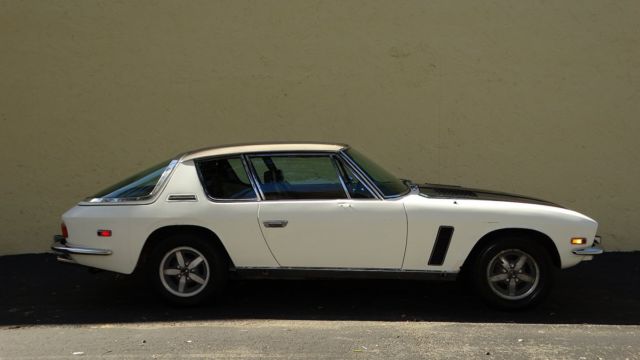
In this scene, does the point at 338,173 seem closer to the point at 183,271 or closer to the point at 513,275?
the point at 183,271

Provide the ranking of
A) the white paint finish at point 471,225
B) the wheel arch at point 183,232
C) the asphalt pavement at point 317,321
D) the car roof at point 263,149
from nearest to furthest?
1. the asphalt pavement at point 317,321
2. the white paint finish at point 471,225
3. the wheel arch at point 183,232
4. the car roof at point 263,149

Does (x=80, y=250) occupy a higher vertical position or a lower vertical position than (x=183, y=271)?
higher

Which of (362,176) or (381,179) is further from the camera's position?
(381,179)

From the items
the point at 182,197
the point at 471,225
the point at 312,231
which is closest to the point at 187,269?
the point at 182,197

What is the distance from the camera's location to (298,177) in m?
5.34

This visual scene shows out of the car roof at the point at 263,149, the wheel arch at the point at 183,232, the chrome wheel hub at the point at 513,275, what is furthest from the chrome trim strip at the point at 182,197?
the chrome wheel hub at the point at 513,275

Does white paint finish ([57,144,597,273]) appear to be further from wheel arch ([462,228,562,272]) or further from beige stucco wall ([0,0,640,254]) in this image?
beige stucco wall ([0,0,640,254])

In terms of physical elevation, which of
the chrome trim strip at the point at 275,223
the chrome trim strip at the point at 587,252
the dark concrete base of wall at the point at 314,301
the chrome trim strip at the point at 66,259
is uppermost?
the chrome trim strip at the point at 275,223

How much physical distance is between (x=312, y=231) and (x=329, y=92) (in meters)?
3.04

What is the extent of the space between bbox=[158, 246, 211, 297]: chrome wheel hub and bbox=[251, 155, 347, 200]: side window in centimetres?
82

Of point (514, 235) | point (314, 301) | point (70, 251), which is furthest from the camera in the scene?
point (314, 301)

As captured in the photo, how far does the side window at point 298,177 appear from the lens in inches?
205

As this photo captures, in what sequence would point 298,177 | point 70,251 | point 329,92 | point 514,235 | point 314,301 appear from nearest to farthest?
1. point 514,235
2. point 70,251
3. point 298,177
4. point 314,301
5. point 329,92

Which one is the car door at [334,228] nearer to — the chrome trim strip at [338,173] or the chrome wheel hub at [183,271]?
the chrome trim strip at [338,173]
